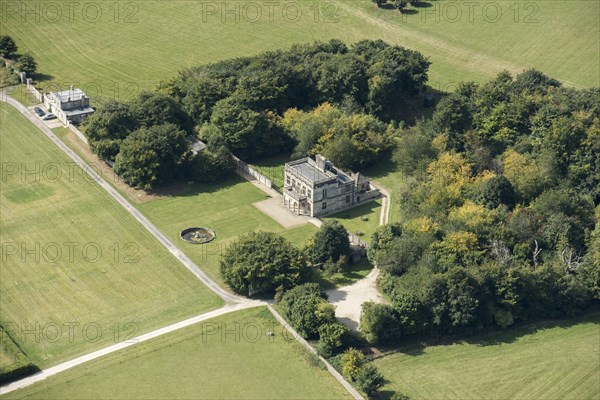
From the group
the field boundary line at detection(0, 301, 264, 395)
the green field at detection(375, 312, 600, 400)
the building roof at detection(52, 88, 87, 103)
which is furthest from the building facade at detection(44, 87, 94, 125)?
the green field at detection(375, 312, 600, 400)

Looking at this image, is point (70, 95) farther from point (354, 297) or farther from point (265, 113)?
point (354, 297)

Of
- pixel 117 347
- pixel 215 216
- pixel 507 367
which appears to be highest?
pixel 215 216

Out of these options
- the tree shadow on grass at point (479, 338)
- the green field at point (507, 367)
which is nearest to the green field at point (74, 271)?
the tree shadow on grass at point (479, 338)

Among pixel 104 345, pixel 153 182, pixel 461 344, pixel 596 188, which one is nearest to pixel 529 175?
pixel 596 188

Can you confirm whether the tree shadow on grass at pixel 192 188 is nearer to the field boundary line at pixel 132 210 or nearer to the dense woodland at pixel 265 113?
the dense woodland at pixel 265 113

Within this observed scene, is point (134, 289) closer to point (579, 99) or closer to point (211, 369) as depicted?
point (211, 369)

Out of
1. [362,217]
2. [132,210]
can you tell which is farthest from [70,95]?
[362,217]
